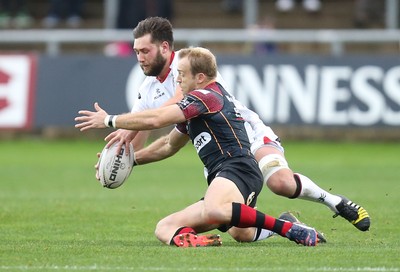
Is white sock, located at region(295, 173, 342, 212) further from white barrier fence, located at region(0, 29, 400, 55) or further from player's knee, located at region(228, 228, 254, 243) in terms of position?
white barrier fence, located at region(0, 29, 400, 55)

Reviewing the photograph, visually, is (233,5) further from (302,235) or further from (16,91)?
(302,235)

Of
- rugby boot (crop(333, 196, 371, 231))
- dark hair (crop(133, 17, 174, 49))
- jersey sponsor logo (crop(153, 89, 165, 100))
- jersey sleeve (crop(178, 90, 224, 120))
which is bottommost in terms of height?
rugby boot (crop(333, 196, 371, 231))

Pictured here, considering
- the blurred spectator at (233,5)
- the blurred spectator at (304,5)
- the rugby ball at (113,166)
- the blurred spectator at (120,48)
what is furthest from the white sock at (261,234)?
the blurred spectator at (233,5)

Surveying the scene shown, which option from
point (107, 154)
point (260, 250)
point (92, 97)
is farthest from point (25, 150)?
point (260, 250)

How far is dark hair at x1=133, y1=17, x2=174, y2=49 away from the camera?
10.9 m

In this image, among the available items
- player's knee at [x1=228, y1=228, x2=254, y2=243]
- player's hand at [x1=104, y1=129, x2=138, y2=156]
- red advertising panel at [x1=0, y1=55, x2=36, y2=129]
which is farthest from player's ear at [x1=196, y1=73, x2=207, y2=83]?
red advertising panel at [x1=0, y1=55, x2=36, y2=129]

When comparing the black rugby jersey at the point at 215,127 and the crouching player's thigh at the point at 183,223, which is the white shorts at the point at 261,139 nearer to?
the black rugby jersey at the point at 215,127

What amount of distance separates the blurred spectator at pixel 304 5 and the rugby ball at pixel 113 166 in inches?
718

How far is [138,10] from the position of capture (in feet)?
86.7

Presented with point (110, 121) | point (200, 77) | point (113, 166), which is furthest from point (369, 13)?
point (110, 121)

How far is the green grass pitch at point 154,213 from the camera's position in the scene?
857 centimetres

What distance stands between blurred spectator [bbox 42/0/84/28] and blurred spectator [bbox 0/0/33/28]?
2.15 feet

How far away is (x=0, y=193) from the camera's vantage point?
50.8ft

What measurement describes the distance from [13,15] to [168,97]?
18225mm
